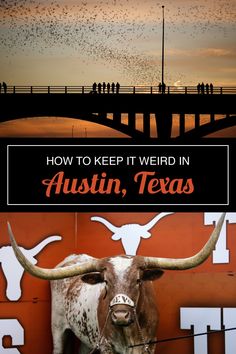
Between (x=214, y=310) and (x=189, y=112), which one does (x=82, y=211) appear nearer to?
(x=214, y=310)

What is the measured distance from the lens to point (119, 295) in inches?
394

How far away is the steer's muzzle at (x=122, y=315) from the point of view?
989 cm

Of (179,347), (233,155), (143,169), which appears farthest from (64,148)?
(179,347)

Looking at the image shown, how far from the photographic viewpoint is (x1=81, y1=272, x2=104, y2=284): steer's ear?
10.4m

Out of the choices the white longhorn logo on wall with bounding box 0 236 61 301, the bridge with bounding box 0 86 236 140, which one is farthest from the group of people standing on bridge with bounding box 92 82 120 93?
the white longhorn logo on wall with bounding box 0 236 61 301

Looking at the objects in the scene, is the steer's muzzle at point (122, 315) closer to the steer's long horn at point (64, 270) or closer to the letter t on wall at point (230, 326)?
the steer's long horn at point (64, 270)

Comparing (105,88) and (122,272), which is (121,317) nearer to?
(122,272)

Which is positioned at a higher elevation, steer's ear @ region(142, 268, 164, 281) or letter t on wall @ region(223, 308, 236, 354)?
steer's ear @ region(142, 268, 164, 281)

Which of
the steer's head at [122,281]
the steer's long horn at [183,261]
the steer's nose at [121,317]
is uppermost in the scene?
the steer's long horn at [183,261]

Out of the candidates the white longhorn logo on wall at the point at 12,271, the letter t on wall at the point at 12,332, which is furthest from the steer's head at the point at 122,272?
the letter t on wall at the point at 12,332

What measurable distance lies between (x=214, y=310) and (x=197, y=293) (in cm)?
26

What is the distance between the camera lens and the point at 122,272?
10180 mm

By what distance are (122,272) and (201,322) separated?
5.62 feet

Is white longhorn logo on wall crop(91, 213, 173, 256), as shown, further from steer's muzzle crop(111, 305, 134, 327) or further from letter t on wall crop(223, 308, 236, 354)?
steer's muzzle crop(111, 305, 134, 327)
